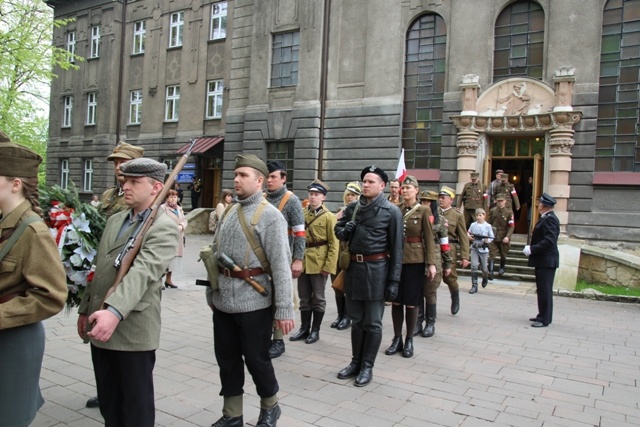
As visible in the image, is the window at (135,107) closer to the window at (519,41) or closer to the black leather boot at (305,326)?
the window at (519,41)

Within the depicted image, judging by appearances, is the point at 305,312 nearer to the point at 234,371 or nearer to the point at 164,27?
the point at 234,371

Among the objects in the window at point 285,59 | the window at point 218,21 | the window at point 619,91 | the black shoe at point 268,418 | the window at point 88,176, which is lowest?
the black shoe at point 268,418

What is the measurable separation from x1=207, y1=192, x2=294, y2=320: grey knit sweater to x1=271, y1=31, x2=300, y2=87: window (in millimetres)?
16759

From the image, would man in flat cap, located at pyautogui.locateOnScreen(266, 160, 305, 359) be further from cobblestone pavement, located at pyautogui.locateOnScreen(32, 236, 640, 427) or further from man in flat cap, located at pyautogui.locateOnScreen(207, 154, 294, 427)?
man in flat cap, located at pyautogui.locateOnScreen(207, 154, 294, 427)

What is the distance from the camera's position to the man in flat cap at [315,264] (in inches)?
261

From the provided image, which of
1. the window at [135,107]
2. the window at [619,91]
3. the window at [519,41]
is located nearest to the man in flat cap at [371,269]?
the window at [619,91]

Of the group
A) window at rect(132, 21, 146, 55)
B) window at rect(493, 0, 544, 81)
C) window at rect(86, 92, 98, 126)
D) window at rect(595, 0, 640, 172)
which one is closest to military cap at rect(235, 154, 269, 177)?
window at rect(595, 0, 640, 172)

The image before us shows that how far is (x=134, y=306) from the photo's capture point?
2.91 metres

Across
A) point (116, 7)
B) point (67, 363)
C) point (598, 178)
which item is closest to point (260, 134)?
point (598, 178)

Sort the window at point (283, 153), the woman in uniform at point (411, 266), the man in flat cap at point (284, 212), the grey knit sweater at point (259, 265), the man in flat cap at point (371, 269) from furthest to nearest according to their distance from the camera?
1. the window at point (283, 153)
2. the woman in uniform at point (411, 266)
3. the man in flat cap at point (284, 212)
4. the man in flat cap at point (371, 269)
5. the grey knit sweater at point (259, 265)

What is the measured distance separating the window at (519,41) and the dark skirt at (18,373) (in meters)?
16.0

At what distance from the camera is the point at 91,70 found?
2895 centimetres

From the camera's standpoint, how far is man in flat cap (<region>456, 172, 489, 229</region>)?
1448 centimetres

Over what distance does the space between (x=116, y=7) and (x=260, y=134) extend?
45.4 ft
